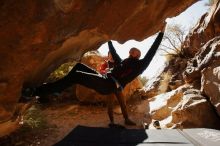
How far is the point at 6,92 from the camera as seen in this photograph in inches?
169

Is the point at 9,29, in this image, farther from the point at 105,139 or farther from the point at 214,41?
the point at 214,41

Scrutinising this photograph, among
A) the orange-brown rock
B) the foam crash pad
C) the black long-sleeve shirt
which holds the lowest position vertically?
the foam crash pad

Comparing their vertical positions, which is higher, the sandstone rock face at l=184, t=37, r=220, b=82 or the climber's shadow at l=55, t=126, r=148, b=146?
the sandstone rock face at l=184, t=37, r=220, b=82

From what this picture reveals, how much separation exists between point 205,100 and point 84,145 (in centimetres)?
334

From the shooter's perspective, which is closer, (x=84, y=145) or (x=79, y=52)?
(x=84, y=145)

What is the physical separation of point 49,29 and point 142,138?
8.86 feet

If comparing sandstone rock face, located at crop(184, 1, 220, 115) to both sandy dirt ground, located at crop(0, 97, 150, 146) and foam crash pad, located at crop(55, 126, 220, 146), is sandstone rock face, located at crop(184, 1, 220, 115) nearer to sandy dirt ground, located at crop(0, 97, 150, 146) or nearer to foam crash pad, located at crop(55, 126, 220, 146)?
foam crash pad, located at crop(55, 126, 220, 146)

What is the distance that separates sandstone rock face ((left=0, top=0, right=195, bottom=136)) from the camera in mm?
4062

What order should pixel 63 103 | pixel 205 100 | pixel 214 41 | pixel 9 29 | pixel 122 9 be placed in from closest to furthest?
pixel 9 29
pixel 122 9
pixel 205 100
pixel 214 41
pixel 63 103

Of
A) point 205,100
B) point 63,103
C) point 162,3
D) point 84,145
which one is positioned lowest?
point 84,145

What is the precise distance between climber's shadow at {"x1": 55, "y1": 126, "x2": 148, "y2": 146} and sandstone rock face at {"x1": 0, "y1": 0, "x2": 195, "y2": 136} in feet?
4.20

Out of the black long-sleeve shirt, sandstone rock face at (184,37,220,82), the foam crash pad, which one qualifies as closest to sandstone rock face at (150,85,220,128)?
sandstone rock face at (184,37,220,82)

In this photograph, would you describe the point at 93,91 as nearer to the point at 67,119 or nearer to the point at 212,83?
the point at 67,119

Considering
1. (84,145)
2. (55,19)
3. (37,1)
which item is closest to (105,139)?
(84,145)
